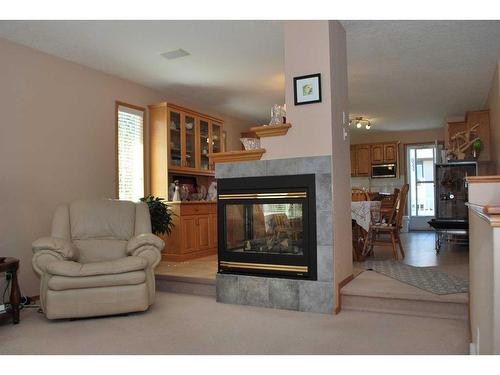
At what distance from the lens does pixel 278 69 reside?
17.0ft

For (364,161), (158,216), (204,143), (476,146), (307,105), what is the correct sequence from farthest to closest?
(364,161) → (476,146) → (204,143) → (158,216) → (307,105)

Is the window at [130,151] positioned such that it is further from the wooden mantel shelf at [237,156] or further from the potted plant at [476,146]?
the potted plant at [476,146]

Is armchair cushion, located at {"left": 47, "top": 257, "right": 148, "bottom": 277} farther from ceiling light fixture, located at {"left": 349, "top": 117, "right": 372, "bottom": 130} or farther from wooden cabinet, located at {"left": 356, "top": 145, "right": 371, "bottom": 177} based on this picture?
wooden cabinet, located at {"left": 356, "top": 145, "right": 371, "bottom": 177}

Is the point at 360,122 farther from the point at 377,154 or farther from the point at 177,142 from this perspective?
the point at 177,142

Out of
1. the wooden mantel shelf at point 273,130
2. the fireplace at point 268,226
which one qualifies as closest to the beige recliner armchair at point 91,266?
the fireplace at point 268,226

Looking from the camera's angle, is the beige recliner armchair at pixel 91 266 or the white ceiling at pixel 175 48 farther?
the white ceiling at pixel 175 48

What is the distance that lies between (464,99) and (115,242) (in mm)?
6059

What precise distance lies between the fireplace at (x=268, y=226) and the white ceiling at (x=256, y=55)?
153 cm

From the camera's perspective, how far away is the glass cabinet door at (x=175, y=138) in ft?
19.6

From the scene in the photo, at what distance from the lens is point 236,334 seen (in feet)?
9.78

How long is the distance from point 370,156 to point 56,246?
811 cm

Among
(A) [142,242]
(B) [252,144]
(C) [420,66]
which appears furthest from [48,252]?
(C) [420,66]
